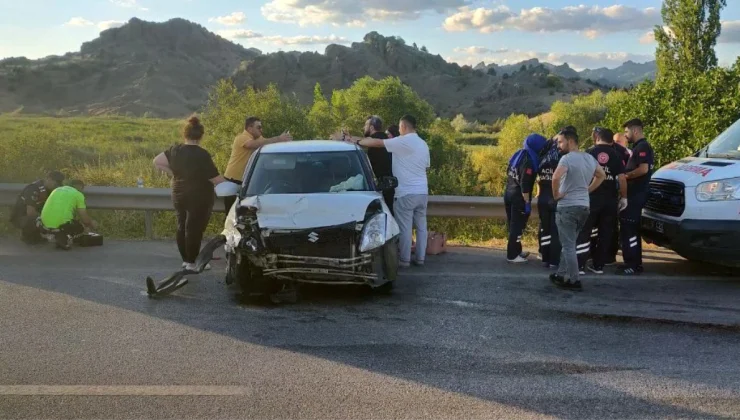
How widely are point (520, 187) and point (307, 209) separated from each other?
331 centimetres

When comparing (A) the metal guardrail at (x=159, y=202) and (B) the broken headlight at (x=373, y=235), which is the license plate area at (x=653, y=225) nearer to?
(A) the metal guardrail at (x=159, y=202)

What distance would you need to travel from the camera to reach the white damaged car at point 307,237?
21.1 feet

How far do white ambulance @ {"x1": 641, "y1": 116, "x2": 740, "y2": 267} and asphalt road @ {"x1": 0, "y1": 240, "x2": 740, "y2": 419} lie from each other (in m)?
0.47

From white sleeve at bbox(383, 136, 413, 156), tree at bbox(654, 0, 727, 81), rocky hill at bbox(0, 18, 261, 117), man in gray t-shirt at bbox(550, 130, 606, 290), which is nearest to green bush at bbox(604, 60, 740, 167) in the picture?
man in gray t-shirt at bbox(550, 130, 606, 290)

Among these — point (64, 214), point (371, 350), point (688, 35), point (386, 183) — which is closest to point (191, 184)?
point (386, 183)

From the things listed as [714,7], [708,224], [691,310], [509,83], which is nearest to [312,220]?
[691,310]

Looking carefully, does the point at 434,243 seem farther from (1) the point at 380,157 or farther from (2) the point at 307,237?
(2) the point at 307,237

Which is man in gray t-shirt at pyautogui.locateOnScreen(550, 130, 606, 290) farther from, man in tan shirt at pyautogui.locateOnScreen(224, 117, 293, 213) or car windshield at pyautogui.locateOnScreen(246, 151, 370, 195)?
man in tan shirt at pyautogui.locateOnScreen(224, 117, 293, 213)

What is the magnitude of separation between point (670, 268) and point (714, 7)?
27685 mm

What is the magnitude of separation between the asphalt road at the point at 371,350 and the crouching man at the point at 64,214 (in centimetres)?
145

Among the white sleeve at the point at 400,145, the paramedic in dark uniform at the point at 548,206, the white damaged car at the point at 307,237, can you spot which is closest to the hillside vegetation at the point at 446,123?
the paramedic in dark uniform at the point at 548,206

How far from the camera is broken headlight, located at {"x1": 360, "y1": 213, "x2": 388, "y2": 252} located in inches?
256

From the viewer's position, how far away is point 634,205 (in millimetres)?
8430

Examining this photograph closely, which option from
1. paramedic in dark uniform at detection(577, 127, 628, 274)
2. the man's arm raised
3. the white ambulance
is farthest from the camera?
the man's arm raised
